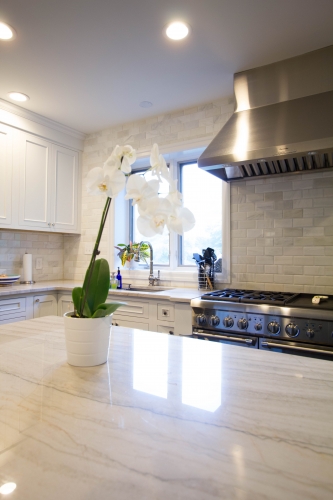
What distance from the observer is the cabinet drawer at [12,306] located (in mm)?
2664

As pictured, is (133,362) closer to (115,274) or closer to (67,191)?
(115,274)

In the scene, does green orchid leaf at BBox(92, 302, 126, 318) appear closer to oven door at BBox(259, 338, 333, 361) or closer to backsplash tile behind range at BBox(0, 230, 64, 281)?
oven door at BBox(259, 338, 333, 361)

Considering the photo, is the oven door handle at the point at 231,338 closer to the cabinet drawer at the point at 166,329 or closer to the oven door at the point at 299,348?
the oven door at the point at 299,348

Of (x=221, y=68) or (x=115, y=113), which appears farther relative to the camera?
(x=115, y=113)

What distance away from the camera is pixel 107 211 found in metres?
0.77

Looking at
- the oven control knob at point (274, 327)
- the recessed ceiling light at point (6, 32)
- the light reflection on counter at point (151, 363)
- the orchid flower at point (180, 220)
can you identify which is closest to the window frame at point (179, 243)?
the oven control knob at point (274, 327)

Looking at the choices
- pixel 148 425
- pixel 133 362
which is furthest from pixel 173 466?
pixel 133 362

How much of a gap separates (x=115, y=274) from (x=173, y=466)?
3054 mm

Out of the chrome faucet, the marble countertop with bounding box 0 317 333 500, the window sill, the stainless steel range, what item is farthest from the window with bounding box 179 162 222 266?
the marble countertop with bounding box 0 317 333 500

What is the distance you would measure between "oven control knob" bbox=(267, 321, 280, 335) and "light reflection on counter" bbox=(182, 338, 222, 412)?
0.94 meters

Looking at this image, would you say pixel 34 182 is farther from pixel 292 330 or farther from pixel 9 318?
pixel 292 330

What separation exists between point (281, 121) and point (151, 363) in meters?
1.88

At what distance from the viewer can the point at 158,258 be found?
3.46 metres

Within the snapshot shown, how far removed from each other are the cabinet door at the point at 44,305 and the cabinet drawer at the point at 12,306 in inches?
6.0
